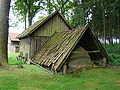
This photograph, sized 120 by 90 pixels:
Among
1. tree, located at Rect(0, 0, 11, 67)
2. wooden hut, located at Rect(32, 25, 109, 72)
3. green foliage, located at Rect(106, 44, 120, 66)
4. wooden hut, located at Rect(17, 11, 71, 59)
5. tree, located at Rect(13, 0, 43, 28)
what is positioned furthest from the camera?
tree, located at Rect(13, 0, 43, 28)

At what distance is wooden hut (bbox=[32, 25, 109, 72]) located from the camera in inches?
465

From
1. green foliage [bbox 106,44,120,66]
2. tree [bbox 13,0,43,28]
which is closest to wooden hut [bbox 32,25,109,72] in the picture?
green foliage [bbox 106,44,120,66]

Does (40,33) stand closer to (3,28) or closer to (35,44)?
(35,44)

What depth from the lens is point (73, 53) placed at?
1395cm

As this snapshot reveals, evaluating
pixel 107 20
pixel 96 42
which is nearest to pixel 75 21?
pixel 107 20

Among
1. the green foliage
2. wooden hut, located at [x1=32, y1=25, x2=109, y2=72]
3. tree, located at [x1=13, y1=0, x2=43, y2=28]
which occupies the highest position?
tree, located at [x1=13, y1=0, x2=43, y2=28]

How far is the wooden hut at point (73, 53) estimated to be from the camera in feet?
38.8

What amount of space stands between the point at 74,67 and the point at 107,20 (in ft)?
77.1

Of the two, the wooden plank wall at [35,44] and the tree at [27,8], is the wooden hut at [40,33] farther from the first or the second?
the tree at [27,8]

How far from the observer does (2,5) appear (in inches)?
491

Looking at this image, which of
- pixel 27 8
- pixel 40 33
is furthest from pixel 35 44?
pixel 27 8

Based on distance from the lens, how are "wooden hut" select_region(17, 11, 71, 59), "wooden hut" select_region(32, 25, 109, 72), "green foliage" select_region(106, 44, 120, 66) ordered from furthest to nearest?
1. "wooden hut" select_region(17, 11, 71, 59)
2. "green foliage" select_region(106, 44, 120, 66)
3. "wooden hut" select_region(32, 25, 109, 72)

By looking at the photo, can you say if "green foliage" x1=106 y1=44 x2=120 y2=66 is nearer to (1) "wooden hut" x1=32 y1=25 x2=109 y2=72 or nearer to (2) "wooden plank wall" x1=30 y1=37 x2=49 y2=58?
(1) "wooden hut" x1=32 y1=25 x2=109 y2=72

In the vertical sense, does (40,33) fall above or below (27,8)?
below
